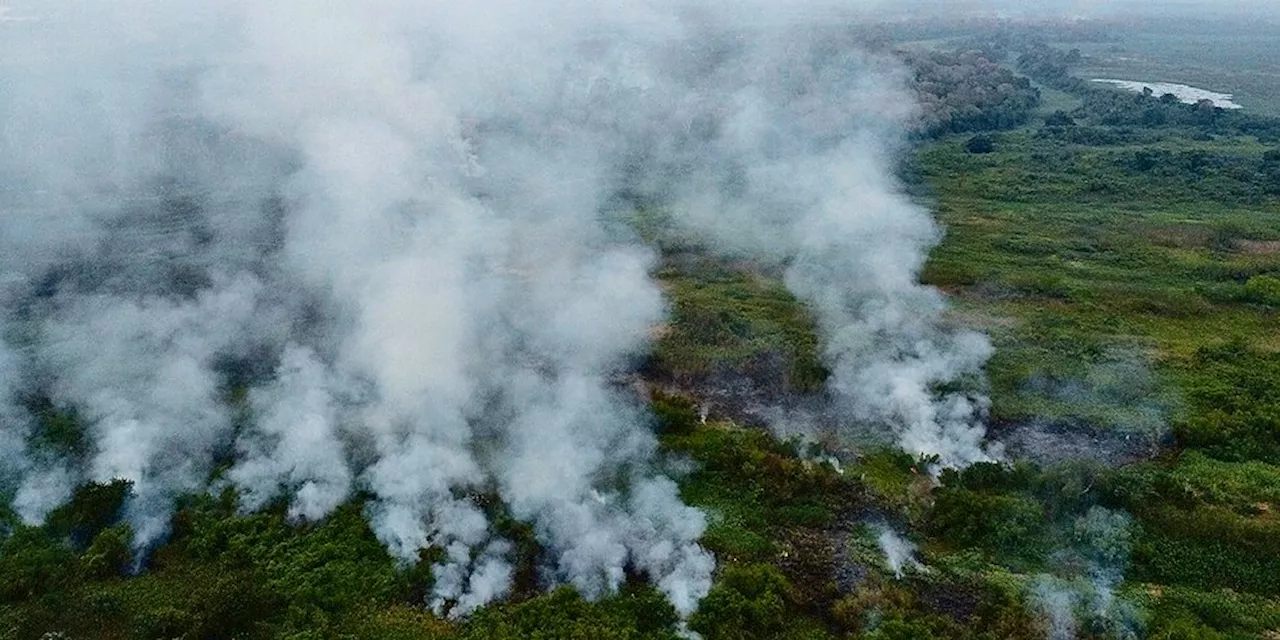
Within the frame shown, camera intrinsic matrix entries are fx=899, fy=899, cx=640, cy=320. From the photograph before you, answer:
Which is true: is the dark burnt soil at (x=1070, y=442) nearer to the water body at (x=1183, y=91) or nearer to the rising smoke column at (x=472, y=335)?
the rising smoke column at (x=472, y=335)

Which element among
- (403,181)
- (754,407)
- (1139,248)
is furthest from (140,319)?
(1139,248)

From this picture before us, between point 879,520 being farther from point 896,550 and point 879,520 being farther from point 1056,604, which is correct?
point 1056,604

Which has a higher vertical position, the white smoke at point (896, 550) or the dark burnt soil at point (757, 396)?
the dark burnt soil at point (757, 396)

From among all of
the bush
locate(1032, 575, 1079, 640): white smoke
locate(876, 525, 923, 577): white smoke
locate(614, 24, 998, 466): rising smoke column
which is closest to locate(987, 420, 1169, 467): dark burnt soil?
locate(614, 24, 998, 466): rising smoke column

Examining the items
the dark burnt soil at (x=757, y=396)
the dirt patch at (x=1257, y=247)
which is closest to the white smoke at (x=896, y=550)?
the dark burnt soil at (x=757, y=396)

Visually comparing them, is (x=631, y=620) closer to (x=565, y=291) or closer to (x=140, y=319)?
(x=565, y=291)

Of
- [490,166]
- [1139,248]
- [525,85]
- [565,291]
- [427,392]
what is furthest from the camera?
[525,85]

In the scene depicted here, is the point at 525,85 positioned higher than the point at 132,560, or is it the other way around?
the point at 525,85

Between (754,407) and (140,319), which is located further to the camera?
(140,319)
